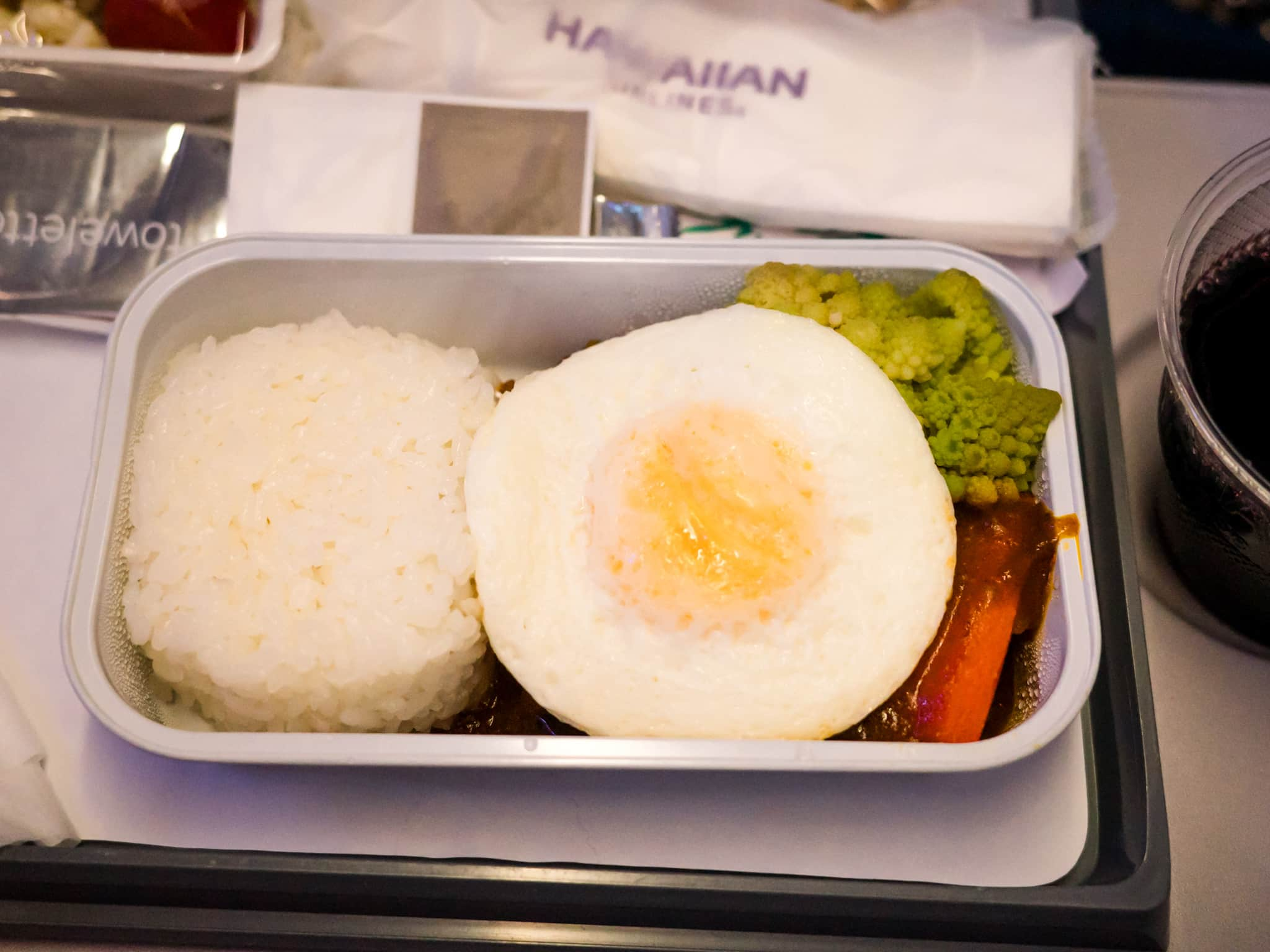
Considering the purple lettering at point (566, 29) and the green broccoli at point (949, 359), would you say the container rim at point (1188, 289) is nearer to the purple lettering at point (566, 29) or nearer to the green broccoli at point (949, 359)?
the green broccoli at point (949, 359)

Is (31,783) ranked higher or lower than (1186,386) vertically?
lower

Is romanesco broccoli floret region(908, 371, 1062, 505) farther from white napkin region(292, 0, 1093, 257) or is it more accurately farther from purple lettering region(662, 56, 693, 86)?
purple lettering region(662, 56, 693, 86)

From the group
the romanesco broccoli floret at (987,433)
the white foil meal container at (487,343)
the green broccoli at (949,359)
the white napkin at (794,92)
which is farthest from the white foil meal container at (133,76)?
the romanesco broccoli floret at (987,433)

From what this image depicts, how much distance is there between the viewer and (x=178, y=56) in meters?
1.82

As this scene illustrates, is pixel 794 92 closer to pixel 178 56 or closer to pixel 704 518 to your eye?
pixel 704 518

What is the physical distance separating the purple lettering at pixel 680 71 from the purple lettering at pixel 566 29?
0.21 m

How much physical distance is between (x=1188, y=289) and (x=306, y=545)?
157cm


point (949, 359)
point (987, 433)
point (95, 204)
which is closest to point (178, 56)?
point (95, 204)

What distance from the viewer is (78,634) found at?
142 cm

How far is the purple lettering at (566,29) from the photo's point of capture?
194 centimetres

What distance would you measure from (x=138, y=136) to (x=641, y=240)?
43.9 inches

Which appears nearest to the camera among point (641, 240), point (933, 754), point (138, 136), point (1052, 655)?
point (933, 754)

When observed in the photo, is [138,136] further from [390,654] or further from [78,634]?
[390,654]

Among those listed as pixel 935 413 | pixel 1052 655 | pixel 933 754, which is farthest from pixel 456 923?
pixel 935 413
